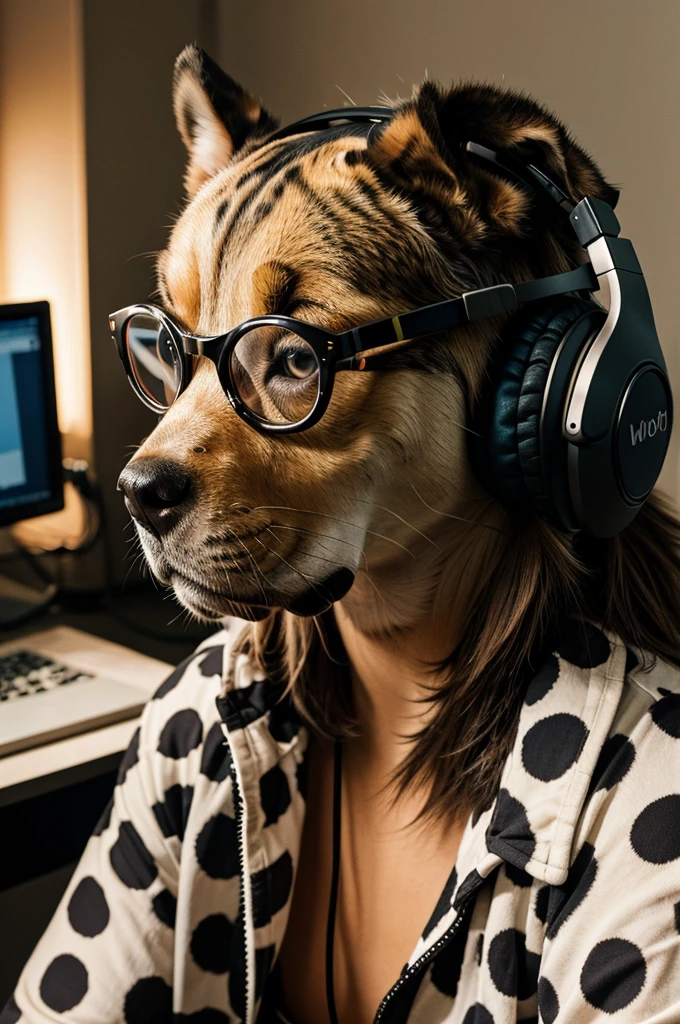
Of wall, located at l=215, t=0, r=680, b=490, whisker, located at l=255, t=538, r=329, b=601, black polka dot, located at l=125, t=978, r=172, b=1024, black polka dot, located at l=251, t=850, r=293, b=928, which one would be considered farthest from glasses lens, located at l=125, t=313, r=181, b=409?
wall, located at l=215, t=0, r=680, b=490

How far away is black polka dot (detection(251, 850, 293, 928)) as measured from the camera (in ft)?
2.59

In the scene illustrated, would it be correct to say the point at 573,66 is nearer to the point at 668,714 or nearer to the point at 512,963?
the point at 668,714

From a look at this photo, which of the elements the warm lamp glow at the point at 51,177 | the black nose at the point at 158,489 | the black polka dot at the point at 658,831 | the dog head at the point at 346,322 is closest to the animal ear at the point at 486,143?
the dog head at the point at 346,322

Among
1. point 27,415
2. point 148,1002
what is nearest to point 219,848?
point 148,1002

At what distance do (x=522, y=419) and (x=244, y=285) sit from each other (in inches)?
7.5

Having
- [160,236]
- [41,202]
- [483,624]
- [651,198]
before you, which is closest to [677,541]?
[483,624]

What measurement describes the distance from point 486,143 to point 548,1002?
537 millimetres

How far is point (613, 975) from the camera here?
582 mm

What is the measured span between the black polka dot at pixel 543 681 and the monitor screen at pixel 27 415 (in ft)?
3.27

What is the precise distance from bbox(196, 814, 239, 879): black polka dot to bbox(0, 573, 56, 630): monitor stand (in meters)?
0.78

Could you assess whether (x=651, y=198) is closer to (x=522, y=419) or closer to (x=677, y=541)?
(x=677, y=541)

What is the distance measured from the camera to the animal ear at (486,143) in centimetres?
59

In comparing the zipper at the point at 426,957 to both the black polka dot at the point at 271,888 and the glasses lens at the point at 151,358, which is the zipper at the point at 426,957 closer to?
the black polka dot at the point at 271,888

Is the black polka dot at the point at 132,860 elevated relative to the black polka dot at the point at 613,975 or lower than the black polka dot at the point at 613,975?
lower
